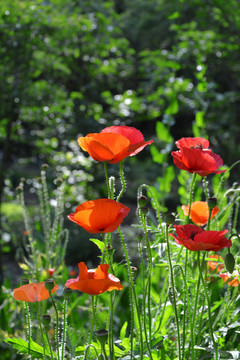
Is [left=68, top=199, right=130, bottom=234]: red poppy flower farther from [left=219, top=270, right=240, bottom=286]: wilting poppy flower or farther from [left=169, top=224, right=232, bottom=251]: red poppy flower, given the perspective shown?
[left=219, top=270, right=240, bottom=286]: wilting poppy flower

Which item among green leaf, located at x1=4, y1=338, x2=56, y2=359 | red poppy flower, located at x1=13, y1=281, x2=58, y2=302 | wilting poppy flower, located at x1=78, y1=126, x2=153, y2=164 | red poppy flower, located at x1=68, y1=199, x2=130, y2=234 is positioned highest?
wilting poppy flower, located at x1=78, y1=126, x2=153, y2=164

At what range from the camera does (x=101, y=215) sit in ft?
2.14

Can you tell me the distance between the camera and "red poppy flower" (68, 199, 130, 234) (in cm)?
65

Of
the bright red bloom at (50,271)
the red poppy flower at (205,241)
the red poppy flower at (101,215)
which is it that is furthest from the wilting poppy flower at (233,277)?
the bright red bloom at (50,271)

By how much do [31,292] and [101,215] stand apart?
198 mm

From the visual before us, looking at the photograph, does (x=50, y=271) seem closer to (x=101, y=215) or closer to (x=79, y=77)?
(x=101, y=215)

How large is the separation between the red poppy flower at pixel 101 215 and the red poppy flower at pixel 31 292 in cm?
15

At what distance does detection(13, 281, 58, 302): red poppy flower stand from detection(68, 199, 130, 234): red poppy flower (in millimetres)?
152

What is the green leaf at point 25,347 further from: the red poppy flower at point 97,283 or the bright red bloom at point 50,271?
the bright red bloom at point 50,271

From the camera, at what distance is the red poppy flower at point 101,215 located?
0.65 meters

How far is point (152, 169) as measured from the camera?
5945 mm

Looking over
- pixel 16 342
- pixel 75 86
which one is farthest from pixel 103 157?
pixel 75 86

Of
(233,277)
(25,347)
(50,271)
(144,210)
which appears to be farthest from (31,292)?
(50,271)

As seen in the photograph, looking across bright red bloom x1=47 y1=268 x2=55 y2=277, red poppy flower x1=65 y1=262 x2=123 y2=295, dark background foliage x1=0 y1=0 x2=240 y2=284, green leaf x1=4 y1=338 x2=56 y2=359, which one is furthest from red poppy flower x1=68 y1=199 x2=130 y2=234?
dark background foliage x1=0 y1=0 x2=240 y2=284
